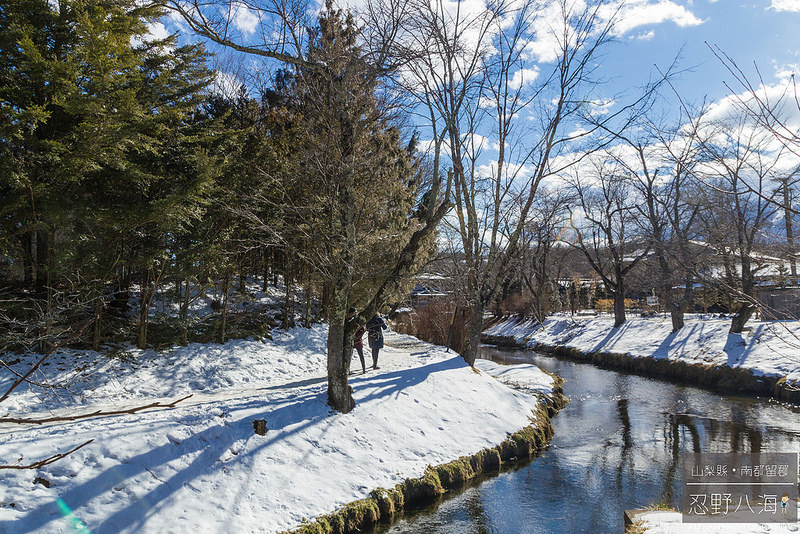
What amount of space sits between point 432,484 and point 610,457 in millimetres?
3858

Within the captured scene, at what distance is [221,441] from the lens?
661 cm

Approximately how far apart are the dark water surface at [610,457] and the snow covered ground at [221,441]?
0.97 meters

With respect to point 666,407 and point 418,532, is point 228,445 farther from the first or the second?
point 666,407

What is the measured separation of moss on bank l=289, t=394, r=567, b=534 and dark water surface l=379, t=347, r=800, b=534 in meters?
0.25

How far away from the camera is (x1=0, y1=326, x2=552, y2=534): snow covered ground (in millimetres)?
5160

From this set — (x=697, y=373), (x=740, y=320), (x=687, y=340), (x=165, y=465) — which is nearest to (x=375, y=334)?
(x=165, y=465)

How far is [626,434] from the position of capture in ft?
34.0

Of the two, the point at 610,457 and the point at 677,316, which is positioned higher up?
the point at 677,316

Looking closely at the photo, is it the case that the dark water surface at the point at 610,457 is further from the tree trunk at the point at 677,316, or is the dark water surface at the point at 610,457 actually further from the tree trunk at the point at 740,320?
the tree trunk at the point at 677,316

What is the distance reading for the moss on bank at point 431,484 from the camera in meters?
6.19

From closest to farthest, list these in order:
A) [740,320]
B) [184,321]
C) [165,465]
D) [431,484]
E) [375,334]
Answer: [165,465] → [431,484] → [184,321] → [375,334] → [740,320]

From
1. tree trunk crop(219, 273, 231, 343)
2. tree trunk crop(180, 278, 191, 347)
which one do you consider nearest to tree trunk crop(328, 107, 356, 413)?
tree trunk crop(180, 278, 191, 347)

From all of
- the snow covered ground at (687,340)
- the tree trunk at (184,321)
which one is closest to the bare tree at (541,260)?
the snow covered ground at (687,340)

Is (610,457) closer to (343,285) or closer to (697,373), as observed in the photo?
(343,285)
